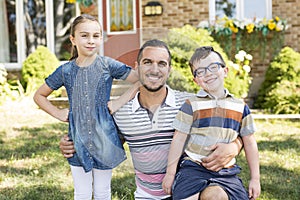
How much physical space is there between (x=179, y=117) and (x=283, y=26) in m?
7.12

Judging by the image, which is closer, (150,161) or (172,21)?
(150,161)

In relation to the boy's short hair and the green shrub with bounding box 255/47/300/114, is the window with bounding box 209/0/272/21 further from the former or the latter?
the boy's short hair

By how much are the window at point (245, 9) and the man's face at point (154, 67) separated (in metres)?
7.21

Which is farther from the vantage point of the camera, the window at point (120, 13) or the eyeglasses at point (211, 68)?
the window at point (120, 13)

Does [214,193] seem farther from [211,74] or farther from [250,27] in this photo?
[250,27]

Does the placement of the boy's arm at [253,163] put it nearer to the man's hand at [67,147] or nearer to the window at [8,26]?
the man's hand at [67,147]

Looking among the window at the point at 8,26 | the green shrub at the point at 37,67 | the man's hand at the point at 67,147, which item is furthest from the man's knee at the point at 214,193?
the window at the point at 8,26

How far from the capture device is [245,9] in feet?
30.8

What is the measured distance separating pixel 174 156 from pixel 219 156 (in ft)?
0.69

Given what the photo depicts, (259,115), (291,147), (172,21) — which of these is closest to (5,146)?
(291,147)

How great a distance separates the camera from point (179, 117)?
2.35 m

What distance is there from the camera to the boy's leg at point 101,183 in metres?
2.61

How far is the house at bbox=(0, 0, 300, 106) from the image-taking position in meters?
9.21

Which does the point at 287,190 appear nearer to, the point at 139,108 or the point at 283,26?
the point at 139,108
